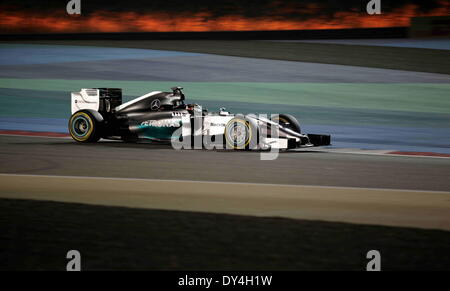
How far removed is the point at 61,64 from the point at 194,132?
50.6ft

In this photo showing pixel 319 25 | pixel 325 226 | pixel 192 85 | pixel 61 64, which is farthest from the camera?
pixel 319 25

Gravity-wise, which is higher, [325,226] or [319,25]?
[319,25]

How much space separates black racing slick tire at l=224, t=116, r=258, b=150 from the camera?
13.9 m

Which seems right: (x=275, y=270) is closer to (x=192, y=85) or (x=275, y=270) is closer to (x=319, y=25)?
(x=192, y=85)

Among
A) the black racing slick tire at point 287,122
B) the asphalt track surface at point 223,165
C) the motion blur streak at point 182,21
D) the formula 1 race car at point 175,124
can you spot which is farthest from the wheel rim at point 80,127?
the motion blur streak at point 182,21

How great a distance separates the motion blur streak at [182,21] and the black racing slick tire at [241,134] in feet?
73.0

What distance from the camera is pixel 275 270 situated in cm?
636

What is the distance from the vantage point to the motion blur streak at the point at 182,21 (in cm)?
3556

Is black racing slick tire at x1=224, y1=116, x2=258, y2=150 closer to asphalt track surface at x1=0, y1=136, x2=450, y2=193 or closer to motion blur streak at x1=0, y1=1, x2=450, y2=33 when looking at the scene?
asphalt track surface at x1=0, y1=136, x2=450, y2=193

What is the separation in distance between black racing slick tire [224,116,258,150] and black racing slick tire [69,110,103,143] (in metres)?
2.60

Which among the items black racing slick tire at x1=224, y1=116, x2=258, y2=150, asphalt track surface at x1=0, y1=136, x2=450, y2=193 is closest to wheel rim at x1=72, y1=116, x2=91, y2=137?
asphalt track surface at x1=0, y1=136, x2=450, y2=193

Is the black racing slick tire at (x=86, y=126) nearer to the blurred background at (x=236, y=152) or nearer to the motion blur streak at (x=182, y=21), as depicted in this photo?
the blurred background at (x=236, y=152)
